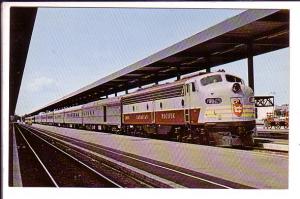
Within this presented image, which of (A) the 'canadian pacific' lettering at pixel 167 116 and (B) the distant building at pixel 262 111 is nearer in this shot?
(B) the distant building at pixel 262 111

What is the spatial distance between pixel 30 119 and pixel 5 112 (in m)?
1.27

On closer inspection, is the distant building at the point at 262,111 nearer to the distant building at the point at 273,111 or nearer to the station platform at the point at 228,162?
the distant building at the point at 273,111

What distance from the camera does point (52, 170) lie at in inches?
250

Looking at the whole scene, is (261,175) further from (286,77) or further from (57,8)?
(57,8)

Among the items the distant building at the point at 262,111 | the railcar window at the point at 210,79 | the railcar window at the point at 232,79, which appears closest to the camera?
the distant building at the point at 262,111

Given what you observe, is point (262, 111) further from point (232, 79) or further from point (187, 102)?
point (187, 102)

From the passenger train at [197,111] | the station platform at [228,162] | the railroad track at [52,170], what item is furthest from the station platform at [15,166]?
the station platform at [228,162]

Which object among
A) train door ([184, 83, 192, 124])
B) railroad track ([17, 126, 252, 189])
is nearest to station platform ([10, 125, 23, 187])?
railroad track ([17, 126, 252, 189])

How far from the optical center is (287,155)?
20.3 feet

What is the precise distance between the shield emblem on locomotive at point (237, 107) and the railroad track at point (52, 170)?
2.55 meters

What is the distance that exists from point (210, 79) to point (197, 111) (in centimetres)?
68

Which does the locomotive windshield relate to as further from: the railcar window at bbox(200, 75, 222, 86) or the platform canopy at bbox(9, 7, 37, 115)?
the platform canopy at bbox(9, 7, 37, 115)

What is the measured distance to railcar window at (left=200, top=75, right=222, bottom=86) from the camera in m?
8.07

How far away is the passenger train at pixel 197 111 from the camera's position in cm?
750
